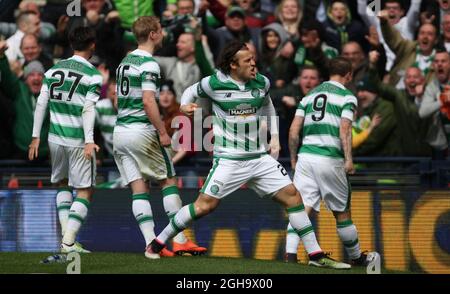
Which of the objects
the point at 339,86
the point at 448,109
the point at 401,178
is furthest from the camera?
the point at 448,109

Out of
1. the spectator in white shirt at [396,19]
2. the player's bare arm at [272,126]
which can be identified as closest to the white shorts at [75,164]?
the player's bare arm at [272,126]

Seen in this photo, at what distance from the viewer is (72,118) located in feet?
40.5

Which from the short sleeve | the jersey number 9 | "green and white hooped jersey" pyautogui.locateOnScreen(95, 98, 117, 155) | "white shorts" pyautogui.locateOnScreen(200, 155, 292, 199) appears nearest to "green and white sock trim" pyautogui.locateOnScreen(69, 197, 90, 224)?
the short sleeve

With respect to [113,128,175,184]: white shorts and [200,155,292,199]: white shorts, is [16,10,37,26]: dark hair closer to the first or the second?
[113,128,175,184]: white shorts

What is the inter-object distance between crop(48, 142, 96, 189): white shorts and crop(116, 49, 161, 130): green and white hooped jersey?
559 millimetres

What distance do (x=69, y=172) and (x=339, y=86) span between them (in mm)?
2809

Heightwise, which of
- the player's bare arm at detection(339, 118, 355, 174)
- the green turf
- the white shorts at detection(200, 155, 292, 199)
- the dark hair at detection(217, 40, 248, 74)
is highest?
the dark hair at detection(217, 40, 248, 74)

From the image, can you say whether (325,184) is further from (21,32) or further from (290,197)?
(21,32)

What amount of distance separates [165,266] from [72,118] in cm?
201

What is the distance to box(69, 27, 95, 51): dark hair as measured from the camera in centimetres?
1229
